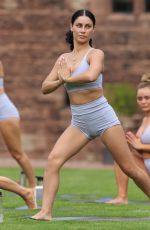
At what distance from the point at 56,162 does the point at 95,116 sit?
54 centimetres

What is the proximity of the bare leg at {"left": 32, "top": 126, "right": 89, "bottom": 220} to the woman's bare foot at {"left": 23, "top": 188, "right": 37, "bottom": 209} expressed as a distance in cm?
85

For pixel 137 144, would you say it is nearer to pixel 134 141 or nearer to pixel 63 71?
pixel 134 141

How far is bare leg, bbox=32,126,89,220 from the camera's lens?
10172mm

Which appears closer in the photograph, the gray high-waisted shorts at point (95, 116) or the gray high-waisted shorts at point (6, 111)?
the gray high-waisted shorts at point (95, 116)

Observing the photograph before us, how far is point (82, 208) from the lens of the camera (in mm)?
12016

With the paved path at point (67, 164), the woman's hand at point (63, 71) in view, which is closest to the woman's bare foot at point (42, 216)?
the woman's hand at point (63, 71)

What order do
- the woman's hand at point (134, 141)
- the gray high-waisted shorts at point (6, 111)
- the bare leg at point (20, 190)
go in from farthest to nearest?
the gray high-waisted shorts at point (6, 111) → the woman's hand at point (134, 141) → the bare leg at point (20, 190)

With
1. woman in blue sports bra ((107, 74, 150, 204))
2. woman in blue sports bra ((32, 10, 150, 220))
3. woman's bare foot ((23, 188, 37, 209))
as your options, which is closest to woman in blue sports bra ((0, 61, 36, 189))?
woman's bare foot ((23, 188, 37, 209))

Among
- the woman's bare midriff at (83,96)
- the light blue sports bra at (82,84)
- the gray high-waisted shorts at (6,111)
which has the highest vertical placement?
the light blue sports bra at (82,84)

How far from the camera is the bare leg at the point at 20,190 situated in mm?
10727

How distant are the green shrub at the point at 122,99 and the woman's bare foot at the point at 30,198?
491 inches

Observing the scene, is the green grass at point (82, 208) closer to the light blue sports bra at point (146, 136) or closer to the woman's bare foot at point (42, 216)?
the woman's bare foot at point (42, 216)

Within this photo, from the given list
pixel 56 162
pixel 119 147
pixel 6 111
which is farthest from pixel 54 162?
pixel 6 111

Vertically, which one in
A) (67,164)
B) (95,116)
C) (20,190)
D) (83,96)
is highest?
(83,96)
